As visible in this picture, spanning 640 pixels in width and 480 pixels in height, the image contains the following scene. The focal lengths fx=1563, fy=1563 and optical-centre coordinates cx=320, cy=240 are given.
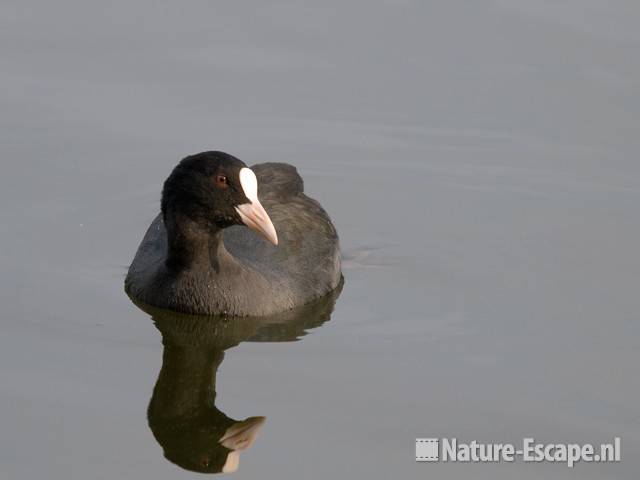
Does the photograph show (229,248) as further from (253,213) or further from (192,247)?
(253,213)

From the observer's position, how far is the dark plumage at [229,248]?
1002 cm

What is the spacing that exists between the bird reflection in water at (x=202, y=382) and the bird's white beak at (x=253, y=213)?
2.12 ft

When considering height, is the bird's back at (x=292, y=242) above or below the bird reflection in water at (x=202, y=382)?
above

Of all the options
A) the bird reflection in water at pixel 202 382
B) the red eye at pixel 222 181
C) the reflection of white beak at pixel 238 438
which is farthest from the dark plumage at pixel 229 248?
the reflection of white beak at pixel 238 438

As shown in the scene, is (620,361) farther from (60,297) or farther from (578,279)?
(60,297)

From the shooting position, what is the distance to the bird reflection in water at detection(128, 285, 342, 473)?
852cm

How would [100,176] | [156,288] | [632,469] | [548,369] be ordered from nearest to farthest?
[632,469] → [548,369] → [156,288] → [100,176]

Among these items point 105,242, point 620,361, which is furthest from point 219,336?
point 620,361

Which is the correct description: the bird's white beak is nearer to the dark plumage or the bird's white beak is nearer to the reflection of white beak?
the dark plumage

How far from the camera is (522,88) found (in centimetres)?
1409

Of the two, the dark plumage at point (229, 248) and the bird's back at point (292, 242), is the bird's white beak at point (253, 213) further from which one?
the bird's back at point (292, 242)

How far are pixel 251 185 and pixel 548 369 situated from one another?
221cm

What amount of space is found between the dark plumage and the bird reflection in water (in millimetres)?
100

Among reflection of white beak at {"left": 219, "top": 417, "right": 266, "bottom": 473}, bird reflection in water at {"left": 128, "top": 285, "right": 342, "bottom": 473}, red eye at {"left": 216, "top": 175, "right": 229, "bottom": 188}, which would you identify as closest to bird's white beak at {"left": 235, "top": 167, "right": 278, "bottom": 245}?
red eye at {"left": 216, "top": 175, "right": 229, "bottom": 188}
